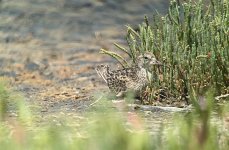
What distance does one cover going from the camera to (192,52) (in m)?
6.41

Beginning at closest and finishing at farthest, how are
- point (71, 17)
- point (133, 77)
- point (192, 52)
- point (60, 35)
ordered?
1. point (192, 52)
2. point (133, 77)
3. point (60, 35)
4. point (71, 17)

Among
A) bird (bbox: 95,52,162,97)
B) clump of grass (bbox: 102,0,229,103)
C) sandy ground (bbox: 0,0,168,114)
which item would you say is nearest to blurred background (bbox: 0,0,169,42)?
sandy ground (bbox: 0,0,168,114)

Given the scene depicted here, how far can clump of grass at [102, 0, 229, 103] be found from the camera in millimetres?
6355

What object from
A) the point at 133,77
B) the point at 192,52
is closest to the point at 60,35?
the point at 133,77

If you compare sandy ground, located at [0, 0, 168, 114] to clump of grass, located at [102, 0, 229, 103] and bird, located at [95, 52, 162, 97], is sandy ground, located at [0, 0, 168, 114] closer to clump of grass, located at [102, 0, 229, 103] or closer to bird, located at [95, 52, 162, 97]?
bird, located at [95, 52, 162, 97]

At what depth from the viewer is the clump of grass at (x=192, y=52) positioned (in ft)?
20.9

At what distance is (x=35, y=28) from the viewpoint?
9.02 m

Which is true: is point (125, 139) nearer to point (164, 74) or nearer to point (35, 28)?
point (164, 74)

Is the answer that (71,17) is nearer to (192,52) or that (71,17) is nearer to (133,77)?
(133,77)

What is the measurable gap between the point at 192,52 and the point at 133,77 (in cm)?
62

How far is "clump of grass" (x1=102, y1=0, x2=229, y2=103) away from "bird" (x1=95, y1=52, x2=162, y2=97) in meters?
0.11

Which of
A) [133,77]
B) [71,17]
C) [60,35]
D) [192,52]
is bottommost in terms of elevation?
[133,77]

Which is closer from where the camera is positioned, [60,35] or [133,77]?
[133,77]

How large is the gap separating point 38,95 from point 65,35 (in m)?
1.88
